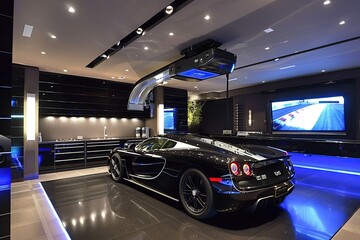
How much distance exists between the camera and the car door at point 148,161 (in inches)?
126

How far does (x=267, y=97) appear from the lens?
7668 millimetres

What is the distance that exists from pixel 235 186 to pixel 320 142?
2.74m

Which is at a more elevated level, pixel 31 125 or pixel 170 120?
pixel 170 120

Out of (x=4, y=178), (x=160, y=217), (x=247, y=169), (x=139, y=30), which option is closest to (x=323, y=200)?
(x=247, y=169)

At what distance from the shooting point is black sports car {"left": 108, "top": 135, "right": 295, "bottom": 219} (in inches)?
88.5

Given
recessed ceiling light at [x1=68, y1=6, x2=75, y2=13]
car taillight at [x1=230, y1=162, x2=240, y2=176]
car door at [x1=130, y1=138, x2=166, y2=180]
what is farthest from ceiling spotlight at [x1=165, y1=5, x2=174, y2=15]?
car taillight at [x1=230, y1=162, x2=240, y2=176]

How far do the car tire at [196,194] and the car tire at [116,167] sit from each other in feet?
6.02

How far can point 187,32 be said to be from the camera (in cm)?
325

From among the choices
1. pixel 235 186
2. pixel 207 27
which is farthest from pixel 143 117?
pixel 235 186

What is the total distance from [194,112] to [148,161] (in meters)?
7.01

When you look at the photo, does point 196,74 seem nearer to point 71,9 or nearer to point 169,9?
point 169,9

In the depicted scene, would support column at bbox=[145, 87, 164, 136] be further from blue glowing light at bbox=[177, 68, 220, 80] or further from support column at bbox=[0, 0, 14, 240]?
support column at bbox=[0, 0, 14, 240]

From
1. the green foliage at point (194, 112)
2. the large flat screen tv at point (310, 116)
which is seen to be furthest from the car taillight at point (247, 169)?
the green foliage at point (194, 112)

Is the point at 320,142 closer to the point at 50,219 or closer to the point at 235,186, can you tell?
the point at 235,186
